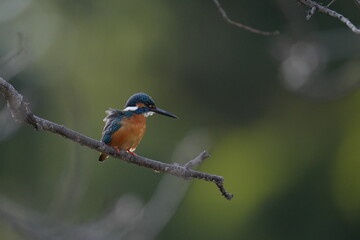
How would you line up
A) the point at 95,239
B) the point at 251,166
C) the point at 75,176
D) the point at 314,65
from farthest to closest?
the point at 251,166 → the point at 314,65 → the point at 95,239 → the point at 75,176

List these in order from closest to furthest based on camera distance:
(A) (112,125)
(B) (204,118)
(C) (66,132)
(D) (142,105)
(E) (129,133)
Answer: (C) (66,132) → (E) (129,133) → (A) (112,125) → (D) (142,105) → (B) (204,118)

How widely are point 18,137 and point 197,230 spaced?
12.8 feet

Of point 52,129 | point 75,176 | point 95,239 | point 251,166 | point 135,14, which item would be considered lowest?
point 251,166

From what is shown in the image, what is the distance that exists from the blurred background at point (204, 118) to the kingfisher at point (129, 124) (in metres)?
8.51

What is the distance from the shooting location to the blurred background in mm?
16531

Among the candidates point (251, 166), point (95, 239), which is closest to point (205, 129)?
point (251, 166)

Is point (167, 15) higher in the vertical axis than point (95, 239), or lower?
lower

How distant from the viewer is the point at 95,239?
6727mm

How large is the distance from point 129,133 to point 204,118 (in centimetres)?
1228

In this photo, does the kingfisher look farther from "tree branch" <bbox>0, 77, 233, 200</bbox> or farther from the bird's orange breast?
"tree branch" <bbox>0, 77, 233, 200</bbox>

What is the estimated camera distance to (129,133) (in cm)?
633

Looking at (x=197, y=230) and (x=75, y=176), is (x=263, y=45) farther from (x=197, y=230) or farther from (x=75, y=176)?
(x=75, y=176)

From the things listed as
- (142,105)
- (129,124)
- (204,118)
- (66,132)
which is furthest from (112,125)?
(204,118)

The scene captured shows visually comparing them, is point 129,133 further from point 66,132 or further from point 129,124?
point 66,132
